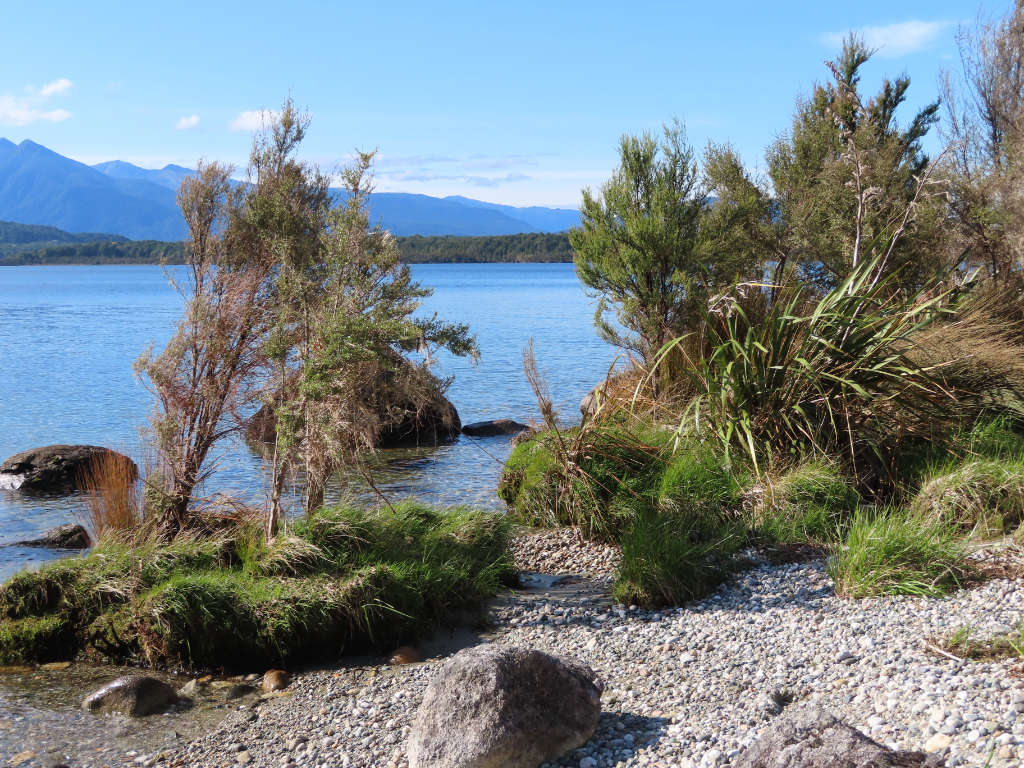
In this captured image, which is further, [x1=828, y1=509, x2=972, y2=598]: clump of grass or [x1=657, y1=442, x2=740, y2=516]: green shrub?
[x1=657, y1=442, x2=740, y2=516]: green shrub

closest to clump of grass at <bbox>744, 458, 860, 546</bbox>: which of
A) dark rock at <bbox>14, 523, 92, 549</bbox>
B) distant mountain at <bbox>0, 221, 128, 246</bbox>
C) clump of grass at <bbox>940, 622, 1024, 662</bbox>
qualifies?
clump of grass at <bbox>940, 622, 1024, 662</bbox>

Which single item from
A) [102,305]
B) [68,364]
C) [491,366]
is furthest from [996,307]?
[102,305]

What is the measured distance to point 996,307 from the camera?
10.8m

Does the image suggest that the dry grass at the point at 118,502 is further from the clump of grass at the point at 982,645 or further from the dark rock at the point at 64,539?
the clump of grass at the point at 982,645

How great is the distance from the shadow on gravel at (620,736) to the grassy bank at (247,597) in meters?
2.36

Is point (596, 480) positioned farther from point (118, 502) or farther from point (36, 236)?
point (36, 236)

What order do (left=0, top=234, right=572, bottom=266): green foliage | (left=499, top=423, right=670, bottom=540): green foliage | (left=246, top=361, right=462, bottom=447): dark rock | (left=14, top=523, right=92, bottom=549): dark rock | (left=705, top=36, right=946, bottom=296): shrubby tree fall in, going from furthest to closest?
(left=0, top=234, right=572, bottom=266): green foliage < (left=705, top=36, right=946, bottom=296): shrubby tree < (left=14, top=523, right=92, bottom=549): dark rock < (left=246, top=361, right=462, bottom=447): dark rock < (left=499, top=423, right=670, bottom=540): green foliage

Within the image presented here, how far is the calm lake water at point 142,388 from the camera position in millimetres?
12000

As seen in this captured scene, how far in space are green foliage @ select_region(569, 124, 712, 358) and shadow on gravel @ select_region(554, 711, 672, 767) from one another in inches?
366

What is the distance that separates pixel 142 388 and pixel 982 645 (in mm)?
24432

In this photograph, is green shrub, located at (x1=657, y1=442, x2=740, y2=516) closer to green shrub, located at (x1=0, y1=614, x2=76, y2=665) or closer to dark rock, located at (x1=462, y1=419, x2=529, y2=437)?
green shrub, located at (x1=0, y1=614, x2=76, y2=665)

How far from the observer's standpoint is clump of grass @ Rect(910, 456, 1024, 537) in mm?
6598

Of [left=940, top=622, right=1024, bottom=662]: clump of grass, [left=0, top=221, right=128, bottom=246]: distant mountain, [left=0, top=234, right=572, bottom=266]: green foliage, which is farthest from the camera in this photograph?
[left=0, top=221, right=128, bottom=246]: distant mountain

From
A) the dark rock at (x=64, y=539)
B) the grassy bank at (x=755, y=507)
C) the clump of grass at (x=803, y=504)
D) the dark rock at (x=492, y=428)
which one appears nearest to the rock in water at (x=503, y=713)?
the grassy bank at (x=755, y=507)
